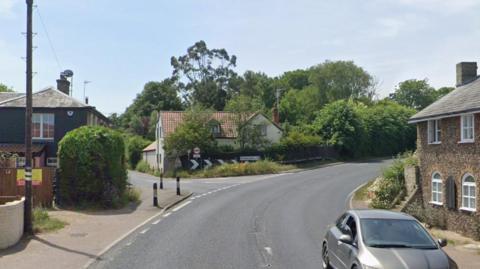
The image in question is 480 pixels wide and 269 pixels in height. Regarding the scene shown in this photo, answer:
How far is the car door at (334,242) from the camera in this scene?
36.4 feet

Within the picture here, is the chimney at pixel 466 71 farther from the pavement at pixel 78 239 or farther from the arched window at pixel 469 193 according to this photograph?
the pavement at pixel 78 239

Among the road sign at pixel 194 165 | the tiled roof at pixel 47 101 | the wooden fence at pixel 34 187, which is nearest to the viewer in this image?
the wooden fence at pixel 34 187

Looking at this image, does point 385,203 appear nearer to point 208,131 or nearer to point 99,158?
point 99,158

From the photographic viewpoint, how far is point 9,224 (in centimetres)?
1445

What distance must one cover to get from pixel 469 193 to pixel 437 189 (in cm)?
332

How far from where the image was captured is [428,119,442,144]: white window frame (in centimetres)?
2712

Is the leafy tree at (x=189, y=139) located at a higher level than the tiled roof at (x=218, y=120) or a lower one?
lower

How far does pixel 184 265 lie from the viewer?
41.0 feet

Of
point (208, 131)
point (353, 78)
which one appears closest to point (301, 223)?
point (208, 131)

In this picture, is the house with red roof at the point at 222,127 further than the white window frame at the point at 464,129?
Yes

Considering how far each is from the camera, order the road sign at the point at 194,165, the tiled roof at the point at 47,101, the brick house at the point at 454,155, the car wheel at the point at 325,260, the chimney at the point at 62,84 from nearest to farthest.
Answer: the car wheel at the point at 325,260
the brick house at the point at 454,155
the tiled roof at the point at 47,101
the chimney at the point at 62,84
the road sign at the point at 194,165

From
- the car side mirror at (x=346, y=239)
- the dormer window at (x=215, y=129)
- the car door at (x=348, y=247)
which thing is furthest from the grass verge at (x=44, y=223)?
the dormer window at (x=215, y=129)

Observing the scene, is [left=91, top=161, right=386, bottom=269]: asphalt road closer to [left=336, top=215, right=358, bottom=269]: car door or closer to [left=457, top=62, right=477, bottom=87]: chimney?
[left=336, top=215, right=358, bottom=269]: car door

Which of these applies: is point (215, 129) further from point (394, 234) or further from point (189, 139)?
point (394, 234)
